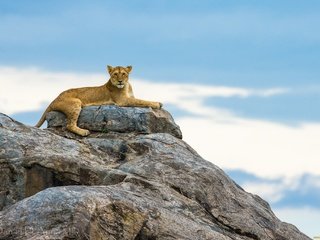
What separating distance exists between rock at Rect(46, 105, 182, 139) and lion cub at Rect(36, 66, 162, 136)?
10.7 inches

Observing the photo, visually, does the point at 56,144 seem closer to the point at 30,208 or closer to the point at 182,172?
the point at 182,172

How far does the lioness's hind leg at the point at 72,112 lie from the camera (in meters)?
23.2

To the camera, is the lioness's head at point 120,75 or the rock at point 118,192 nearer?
the rock at point 118,192

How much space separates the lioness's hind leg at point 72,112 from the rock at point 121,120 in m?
0.21

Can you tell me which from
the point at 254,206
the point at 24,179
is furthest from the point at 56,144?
the point at 254,206

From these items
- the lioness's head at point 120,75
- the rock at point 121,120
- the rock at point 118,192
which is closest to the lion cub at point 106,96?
the lioness's head at point 120,75

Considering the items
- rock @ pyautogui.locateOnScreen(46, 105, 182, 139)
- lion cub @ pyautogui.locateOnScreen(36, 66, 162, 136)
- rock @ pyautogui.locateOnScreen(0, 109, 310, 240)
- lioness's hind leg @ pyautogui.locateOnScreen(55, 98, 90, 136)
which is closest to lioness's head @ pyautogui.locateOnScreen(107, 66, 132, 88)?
lion cub @ pyautogui.locateOnScreen(36, 66, 162, 136)

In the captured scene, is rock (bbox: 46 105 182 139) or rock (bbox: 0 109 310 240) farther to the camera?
rock (bbox: 46 105 182 139)

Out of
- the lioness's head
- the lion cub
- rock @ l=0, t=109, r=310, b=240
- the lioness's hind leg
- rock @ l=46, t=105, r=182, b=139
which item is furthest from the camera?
the lioness's head

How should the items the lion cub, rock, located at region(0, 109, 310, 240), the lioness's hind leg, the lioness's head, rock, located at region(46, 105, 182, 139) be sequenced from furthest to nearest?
the lioness's head → the lion cub → rock, located at region(46, 105, 182, 139) → the lioness's hind leg → rock, located at region(0, 109, 310, 240)

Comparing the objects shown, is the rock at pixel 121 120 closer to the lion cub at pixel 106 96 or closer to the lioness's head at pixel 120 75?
the lion cub at pixel 106 96

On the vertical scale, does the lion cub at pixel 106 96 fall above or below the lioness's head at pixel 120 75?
below

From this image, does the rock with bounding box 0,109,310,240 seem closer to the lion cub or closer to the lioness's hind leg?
A: the lioness's hind leg

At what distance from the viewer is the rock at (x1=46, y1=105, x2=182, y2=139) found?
23312 millimetres
